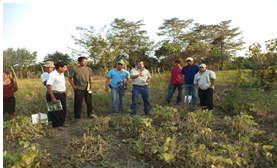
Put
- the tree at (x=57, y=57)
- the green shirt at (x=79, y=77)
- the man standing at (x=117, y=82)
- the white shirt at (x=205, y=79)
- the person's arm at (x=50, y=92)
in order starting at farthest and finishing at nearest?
the tree at (x=57, y=57) → the man standing at (x=117, y=82) → the white shirt at (x=205, y=79) → the green shirt at (x=79, y=77) → the person's arm at (x=50, y=92)

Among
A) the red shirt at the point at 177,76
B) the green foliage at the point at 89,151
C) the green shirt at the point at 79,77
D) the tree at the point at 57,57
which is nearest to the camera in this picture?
the green foliage at the point at 89,151

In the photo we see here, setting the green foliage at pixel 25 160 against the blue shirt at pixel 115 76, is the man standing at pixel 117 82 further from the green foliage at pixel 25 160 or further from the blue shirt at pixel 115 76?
the green foliage at pixel 25 160

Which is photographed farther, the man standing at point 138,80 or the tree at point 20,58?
the tree at point 20,58

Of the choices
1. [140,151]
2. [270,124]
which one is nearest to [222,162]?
[140,151]

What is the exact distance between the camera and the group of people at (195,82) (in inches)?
212

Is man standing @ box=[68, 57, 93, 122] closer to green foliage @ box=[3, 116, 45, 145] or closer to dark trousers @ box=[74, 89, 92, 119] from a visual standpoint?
dark trousers @ box=[74, 89, 92, 119]

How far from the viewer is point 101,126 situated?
13.9 ft

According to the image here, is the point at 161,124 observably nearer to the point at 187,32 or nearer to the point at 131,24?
the point at 131,24

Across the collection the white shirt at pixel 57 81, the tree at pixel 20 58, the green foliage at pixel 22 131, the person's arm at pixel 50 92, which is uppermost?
the tree at pixel 20 58

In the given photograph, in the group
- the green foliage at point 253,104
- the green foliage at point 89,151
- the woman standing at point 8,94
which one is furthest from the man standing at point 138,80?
the woman standing at point 8,94

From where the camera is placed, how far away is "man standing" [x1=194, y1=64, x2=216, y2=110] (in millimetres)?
5340

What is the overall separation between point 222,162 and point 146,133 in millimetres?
1335

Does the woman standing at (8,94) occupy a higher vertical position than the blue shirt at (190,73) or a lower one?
lower

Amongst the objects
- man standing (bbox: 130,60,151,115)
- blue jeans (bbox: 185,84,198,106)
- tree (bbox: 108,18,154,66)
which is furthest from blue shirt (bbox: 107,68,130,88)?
tree (bbox: 108,18,154,66)
